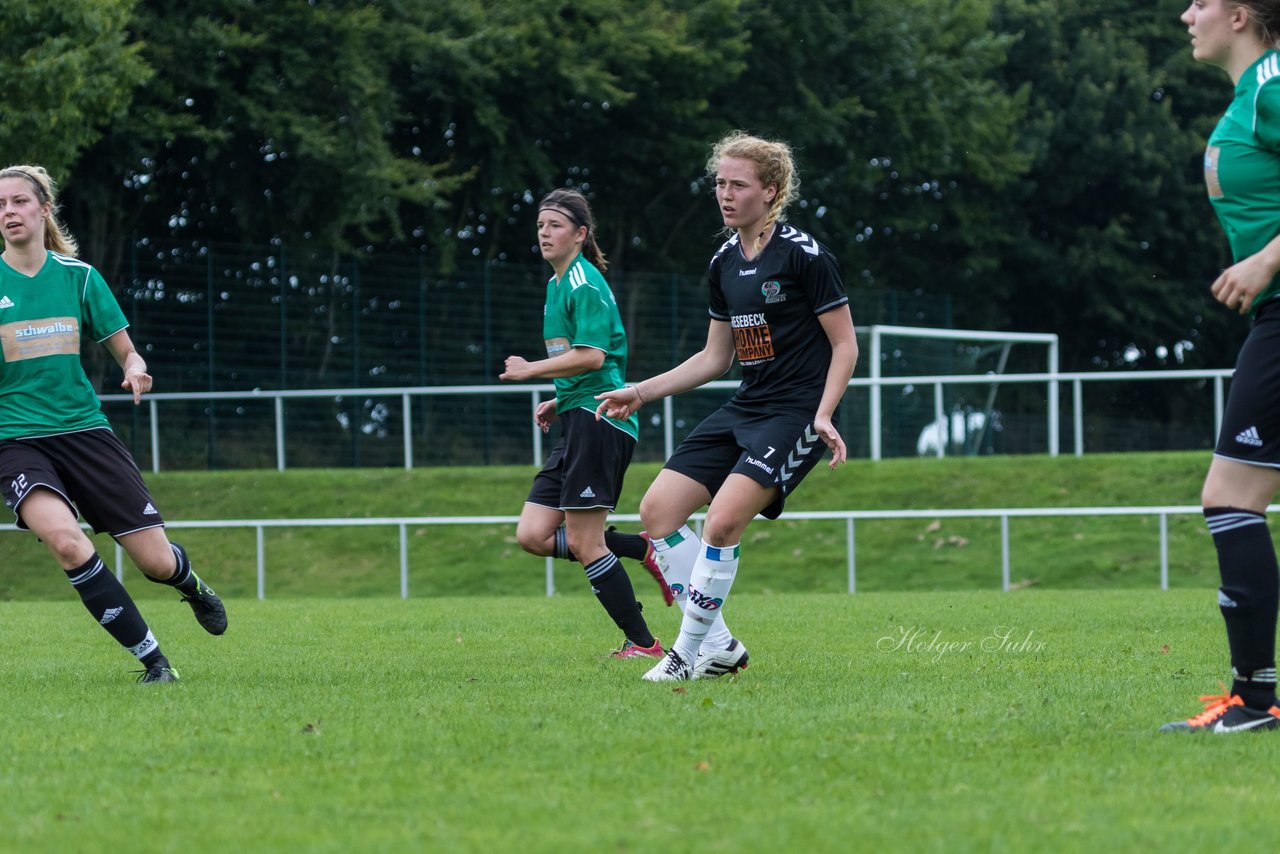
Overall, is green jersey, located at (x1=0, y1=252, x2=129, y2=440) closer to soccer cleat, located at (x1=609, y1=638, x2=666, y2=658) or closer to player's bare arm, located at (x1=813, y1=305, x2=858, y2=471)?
soccer cleat, located at (x1=609, y1=638, x2=666, y2=658)

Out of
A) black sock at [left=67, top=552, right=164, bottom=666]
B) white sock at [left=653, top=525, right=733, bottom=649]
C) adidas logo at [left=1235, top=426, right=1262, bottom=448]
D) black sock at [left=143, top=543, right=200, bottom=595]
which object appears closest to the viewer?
adidas logo at [left=1235, top=426, right=1262, bottom=448]

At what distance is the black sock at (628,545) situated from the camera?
9516 mm

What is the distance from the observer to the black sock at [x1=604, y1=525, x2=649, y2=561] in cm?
952

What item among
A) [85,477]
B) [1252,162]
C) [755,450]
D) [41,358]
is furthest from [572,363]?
[1252,162]

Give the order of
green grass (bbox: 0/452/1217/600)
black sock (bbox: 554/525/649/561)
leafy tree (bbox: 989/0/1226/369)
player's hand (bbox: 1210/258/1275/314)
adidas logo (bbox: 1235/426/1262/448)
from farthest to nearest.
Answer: leafy tree (bbox: 989/0/1226/369), green grass (bbox: 0/452/1217/600), black sock (bbox: 554/525/649/561), adidas logo (bbox: 1235/426/1262/448), player's hand (bbox: 1210/258/1275/314)

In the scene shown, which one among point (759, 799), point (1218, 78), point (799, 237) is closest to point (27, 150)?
point (799, 237)

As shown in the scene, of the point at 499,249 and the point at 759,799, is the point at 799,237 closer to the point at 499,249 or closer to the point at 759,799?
the point at 759,799

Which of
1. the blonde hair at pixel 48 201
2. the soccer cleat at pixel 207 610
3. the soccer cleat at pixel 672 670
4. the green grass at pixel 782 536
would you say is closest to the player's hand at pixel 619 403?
the soccer cleat at pixel 672 670

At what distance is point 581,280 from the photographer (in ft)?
27.0

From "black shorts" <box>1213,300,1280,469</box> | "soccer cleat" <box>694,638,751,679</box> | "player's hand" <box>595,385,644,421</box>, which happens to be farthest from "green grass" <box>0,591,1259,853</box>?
"player's hand" <box>595,385,644,421</box>

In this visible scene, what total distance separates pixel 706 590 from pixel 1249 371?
2429 millimetres

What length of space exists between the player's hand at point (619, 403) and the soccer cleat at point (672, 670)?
104 cm

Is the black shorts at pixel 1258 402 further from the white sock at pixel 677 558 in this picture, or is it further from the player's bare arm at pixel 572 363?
the player's bare arm at pixel 572 363

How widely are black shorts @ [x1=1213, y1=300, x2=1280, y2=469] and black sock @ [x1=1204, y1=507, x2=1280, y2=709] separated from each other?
19 centimetres
